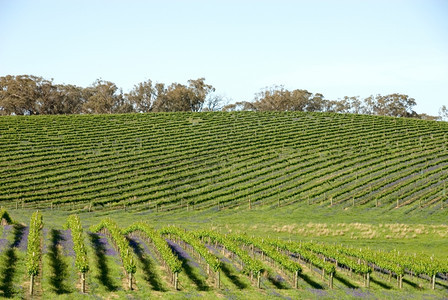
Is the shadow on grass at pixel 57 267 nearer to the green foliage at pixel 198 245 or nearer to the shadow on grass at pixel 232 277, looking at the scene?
the green foliage at pixel 198 245

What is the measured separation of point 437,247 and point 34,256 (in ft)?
110

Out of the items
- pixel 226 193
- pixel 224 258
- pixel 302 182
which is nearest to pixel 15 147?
pixel 226 193

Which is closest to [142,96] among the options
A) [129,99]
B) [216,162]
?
[129,99]

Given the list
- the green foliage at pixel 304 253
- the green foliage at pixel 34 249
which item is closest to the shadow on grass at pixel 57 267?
the green foliage at pixel 34 249

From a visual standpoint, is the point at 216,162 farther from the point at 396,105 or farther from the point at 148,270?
the point at 396,105

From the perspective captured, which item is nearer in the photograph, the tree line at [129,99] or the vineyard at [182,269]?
the vineyard at [182,269]

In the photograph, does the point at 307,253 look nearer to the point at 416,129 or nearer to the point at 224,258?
the point at 224,258

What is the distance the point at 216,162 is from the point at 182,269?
134 ft

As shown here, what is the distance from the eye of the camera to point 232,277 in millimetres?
27359

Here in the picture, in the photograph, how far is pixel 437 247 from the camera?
3944cm

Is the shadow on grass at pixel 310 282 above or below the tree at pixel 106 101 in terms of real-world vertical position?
below

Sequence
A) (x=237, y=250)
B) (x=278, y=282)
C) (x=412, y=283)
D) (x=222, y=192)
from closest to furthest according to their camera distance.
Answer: (x=278, y=282) < (x=412, y=283) < (x=237, y=250) < (x=222, y=192)

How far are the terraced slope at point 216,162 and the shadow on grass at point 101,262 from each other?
20.2 meters

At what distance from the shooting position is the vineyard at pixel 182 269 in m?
23.4
